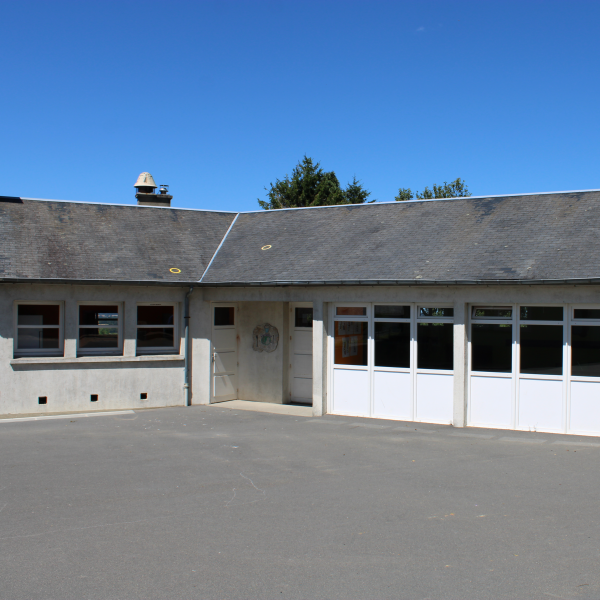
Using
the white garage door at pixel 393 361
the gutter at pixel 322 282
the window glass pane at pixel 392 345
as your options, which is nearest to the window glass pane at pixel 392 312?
the white garage door at pixel 393 361

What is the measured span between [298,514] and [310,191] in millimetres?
39985

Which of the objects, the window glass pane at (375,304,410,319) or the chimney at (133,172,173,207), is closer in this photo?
the window glass pane at (375,304,410,319)

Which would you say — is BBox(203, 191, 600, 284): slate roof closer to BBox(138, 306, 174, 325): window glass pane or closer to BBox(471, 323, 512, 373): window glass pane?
BBox(471, 323, 512, 373): window glass pane

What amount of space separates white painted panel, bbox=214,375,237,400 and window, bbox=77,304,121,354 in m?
2.57

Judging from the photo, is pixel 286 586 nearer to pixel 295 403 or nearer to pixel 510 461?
pixel 510 461

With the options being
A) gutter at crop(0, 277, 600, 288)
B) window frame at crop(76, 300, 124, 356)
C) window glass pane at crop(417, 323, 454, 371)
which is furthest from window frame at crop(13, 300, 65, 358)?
window glass pane at crop(417, 323, 454, 371)

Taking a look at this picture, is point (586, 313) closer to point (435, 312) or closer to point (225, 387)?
point (435, 312)

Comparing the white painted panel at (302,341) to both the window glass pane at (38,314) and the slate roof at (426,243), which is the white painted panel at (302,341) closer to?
the slate roof at (426,243)

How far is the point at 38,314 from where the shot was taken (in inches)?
572

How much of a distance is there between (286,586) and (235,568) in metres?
0.61

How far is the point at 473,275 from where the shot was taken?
12258 millimetres

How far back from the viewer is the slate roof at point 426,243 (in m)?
12.3

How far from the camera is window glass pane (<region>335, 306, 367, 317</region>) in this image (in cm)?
1376

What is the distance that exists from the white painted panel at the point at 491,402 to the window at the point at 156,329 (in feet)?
23.8
